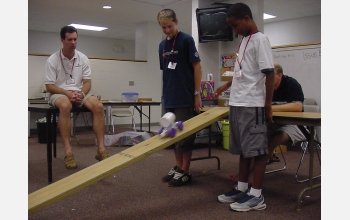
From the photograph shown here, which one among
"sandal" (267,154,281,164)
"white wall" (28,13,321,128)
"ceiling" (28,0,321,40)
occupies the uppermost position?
"ceiling" (28,0,321,40)

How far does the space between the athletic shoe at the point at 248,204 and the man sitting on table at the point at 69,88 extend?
126 cm

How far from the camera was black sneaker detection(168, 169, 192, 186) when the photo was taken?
2.65m

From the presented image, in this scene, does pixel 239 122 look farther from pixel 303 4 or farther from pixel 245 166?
pixel 303 4

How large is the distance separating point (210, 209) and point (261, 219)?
0.33m

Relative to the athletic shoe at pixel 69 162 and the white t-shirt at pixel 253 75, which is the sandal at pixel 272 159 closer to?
the white t-shirt at pixel 253 75

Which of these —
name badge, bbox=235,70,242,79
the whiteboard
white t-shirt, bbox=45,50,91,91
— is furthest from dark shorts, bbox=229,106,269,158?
the whiteboard

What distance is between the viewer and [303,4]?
6633 mm

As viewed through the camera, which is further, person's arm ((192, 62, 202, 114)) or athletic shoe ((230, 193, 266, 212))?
person's arm ((192, 62, 202, 114))

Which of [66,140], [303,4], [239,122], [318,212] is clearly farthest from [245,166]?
[303,4]

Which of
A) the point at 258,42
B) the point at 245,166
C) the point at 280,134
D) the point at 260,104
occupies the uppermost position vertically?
the point at 258,42

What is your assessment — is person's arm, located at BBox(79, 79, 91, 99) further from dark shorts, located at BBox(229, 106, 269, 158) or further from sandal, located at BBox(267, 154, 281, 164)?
sandal, located at BBox(267, 154, 281, 164)

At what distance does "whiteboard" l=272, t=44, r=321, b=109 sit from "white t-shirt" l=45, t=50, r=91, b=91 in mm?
2974

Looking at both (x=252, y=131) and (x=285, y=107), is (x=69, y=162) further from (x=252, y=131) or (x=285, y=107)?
(x=285, y=107)

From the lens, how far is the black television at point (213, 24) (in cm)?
491
